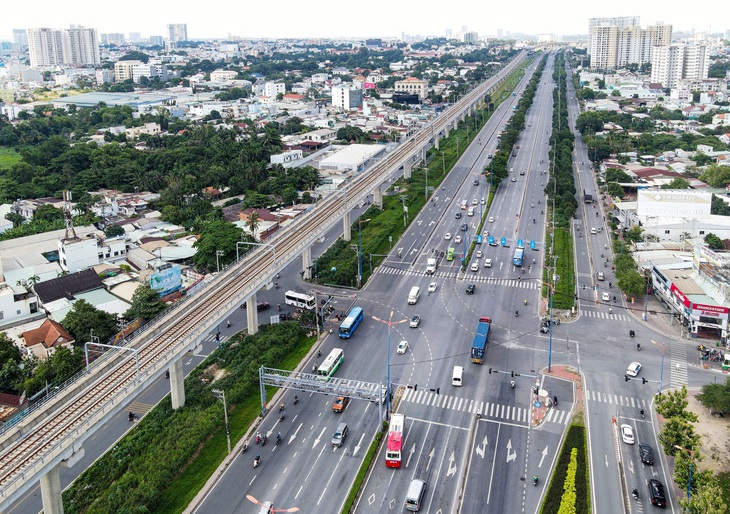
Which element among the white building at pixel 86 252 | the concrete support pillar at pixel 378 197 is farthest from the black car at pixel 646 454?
the concrete support pillar at pixel 378 197

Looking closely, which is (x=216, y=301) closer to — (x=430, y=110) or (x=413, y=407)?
(x=413, y=407)

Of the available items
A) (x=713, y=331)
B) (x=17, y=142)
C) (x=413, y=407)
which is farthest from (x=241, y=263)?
(x=17, y=142)

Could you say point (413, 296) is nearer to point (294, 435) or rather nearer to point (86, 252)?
point (294, 435)

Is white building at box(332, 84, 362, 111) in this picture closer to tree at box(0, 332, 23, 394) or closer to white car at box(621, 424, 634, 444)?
tree at box(0, 332, 23, 394)

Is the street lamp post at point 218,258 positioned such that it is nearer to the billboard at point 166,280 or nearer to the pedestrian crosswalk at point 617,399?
the billboard at point 166,280

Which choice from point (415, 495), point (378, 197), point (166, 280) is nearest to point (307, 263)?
point (166, 280)

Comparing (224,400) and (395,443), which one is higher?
(224,400)
